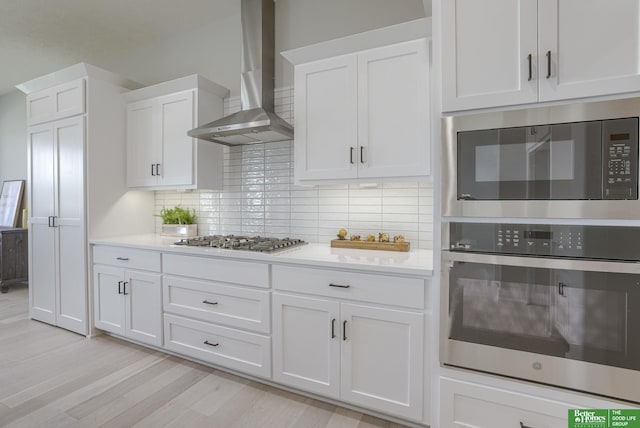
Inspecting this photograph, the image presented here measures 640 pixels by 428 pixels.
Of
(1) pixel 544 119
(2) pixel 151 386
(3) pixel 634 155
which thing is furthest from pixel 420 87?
(2) pixel 151 386

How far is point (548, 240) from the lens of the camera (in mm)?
1339

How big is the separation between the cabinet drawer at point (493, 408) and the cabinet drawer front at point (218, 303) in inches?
43.5

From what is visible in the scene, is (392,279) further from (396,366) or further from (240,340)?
(240,340)

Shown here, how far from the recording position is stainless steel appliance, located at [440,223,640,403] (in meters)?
1.25

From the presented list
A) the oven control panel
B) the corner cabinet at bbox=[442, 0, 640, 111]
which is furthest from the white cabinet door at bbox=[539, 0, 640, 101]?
the oven control panel

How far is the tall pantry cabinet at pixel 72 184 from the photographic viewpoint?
2854 millimetres

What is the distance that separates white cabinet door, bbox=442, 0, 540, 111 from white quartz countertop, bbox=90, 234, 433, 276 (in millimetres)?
816

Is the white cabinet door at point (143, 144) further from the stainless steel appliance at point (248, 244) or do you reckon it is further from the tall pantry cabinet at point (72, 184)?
the stainless steel appliance at point (248, 244)

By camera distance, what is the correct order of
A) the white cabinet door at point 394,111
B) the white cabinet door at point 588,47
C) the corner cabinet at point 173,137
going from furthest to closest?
the corner cabinet at point 173,137
the white cabinet door at point 394,111
the white cabinet door at point 588,47

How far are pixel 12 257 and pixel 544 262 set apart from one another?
610 centimetres

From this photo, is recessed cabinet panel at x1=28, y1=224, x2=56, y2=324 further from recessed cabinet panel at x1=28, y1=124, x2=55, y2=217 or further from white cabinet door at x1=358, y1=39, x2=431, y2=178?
white cabinet door at x1=358, y1=39, x2=431, y2=178

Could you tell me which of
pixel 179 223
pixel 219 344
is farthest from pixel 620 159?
pixel 179 223

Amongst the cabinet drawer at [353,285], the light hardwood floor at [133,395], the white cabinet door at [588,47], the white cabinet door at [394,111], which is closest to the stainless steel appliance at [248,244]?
the cabinet drawer at [353,285]

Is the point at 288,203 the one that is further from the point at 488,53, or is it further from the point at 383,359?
the point at 488,53
